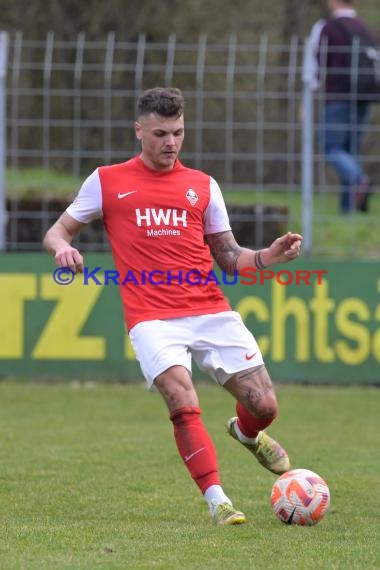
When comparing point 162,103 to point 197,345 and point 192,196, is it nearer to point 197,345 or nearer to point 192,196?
point 192,196

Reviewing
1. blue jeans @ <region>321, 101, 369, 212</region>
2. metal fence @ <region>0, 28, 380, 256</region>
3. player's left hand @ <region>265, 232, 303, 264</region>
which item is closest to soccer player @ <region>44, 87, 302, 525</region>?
player's left hand @ <region>265, 232, 303, 264</region>

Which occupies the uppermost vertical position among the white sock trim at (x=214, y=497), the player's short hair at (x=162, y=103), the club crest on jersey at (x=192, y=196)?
the player's short hair at (x=162, y=103)

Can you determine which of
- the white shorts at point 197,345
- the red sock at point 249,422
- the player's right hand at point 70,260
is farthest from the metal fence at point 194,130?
the player's right hand at point 70,260

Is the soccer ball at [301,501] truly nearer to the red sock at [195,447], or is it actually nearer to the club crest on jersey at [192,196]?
the red sock at [195,447]

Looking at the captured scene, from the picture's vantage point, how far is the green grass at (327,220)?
13.1 meters

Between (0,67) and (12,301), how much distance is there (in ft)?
7.63

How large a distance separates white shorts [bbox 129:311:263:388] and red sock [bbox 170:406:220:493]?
247 millimetres

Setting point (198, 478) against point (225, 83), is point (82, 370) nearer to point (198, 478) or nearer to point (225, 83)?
point (225, 83)

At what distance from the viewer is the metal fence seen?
42.9 feet

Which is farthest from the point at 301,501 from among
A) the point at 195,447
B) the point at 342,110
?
the point at 342,110

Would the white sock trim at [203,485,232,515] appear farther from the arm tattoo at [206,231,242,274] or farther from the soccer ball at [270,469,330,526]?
the arm tattoo at [206,231,242,274]

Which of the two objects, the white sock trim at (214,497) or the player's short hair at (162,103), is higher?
the player's short hair at (162,103)

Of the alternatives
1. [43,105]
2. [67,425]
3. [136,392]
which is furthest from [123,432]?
[43,105]

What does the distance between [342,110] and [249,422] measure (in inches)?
258
